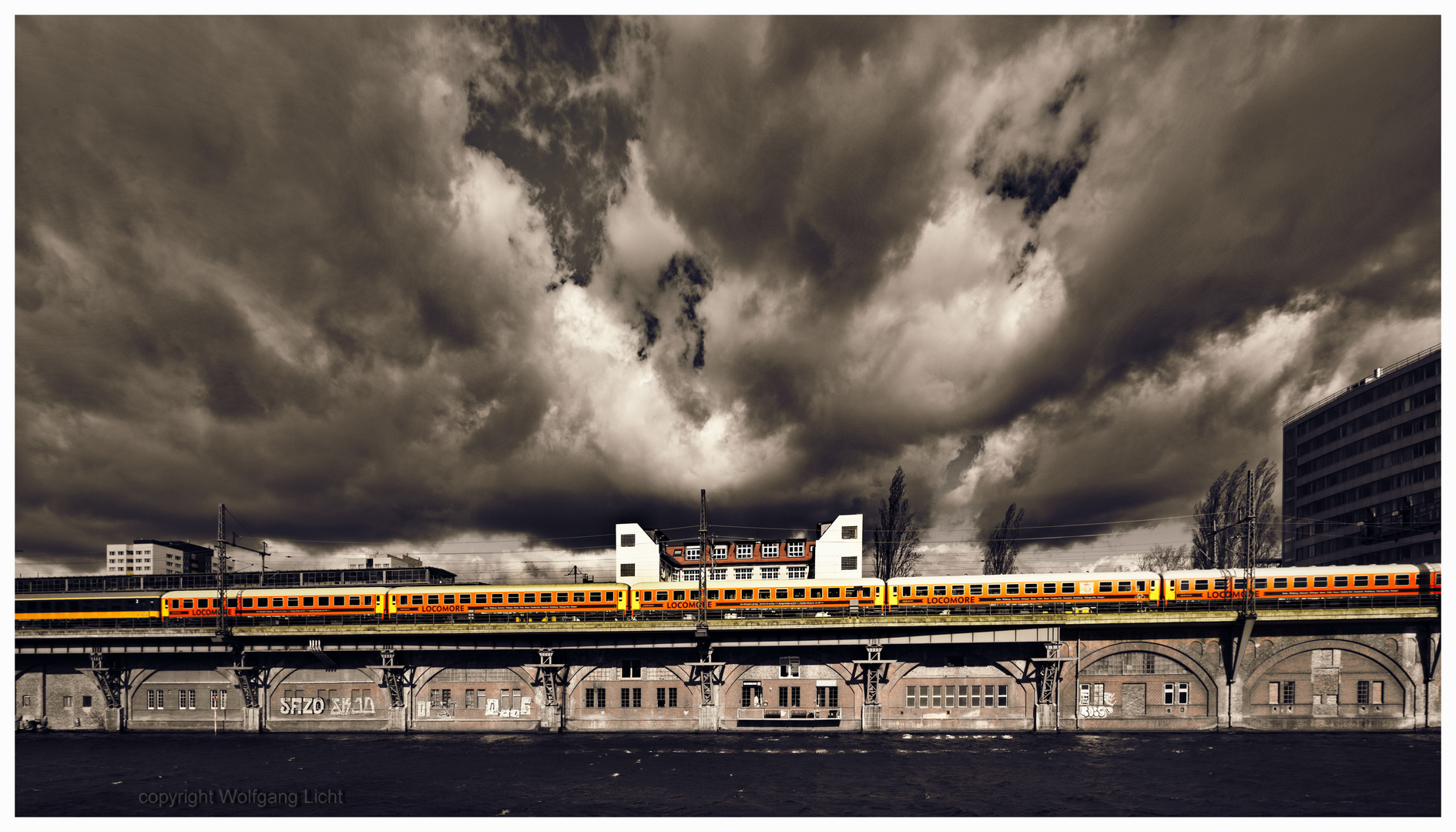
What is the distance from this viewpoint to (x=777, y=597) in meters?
64.9

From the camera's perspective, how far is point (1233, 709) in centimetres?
5916

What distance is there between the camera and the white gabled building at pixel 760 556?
96.8m

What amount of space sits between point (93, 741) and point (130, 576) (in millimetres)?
26531

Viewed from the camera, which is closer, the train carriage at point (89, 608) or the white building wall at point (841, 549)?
the train carriage at point (89, 608)

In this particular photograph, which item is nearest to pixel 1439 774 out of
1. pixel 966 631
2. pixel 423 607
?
pixel 966 631

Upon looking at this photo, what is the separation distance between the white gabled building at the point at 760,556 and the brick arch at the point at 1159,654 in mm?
37076

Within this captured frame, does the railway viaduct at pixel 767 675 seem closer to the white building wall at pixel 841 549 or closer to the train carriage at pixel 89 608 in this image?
the train carriage at pixel 89 608

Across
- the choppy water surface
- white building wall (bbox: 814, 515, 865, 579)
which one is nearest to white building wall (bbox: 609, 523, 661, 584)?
white building wall (bbox: 814, 515, 865, 579)

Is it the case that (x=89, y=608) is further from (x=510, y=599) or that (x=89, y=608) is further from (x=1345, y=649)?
(x=1345, y=649)

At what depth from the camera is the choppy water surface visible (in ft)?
130

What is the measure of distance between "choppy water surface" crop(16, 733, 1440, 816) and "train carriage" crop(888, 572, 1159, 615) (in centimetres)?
1054

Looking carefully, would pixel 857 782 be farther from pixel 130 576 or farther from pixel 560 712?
pixel 130 576

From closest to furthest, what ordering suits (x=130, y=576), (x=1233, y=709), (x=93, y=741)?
(x=1233, y=709) → (x=93, y=741) → (x=130, y=576)

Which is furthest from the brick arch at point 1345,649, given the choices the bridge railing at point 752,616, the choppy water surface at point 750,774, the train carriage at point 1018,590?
the train carriage at point 1018,590
